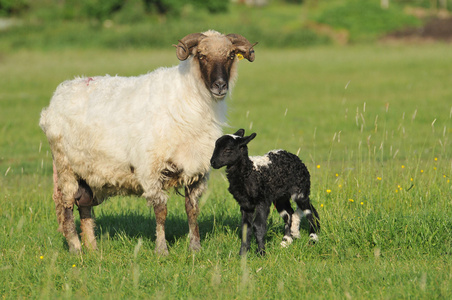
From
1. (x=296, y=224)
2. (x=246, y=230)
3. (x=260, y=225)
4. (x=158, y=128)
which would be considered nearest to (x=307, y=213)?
(x=296, y=224)

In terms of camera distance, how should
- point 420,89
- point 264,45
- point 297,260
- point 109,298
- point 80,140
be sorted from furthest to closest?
1. point 264,45
2. point 420,89
3. point 80,140
4. point 297,260
5. point 109,298

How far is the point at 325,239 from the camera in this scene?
720 cm

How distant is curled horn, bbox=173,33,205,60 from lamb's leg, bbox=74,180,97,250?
91.9 inches

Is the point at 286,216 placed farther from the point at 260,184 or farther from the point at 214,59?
the point at 214,59

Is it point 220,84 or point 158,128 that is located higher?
point 220,84

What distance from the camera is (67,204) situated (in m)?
8.36

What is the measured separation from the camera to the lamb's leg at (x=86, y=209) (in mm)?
8430

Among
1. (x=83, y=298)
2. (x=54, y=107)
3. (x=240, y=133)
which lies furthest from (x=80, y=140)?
(x=83, y=298)

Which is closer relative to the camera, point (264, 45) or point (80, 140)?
point (80, 140)

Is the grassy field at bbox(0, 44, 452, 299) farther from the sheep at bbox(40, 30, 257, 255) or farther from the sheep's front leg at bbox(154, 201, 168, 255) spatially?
the sheep at bbox(40, 30, 257, 255)

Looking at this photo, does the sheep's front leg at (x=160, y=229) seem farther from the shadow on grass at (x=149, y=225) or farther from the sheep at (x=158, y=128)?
the shadow on grass at (x=149, y=225)

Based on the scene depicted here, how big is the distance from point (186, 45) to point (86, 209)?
2.64 meters

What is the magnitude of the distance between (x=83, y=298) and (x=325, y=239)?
9.11 ft

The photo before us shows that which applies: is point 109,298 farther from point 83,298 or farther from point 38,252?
point 38,252
